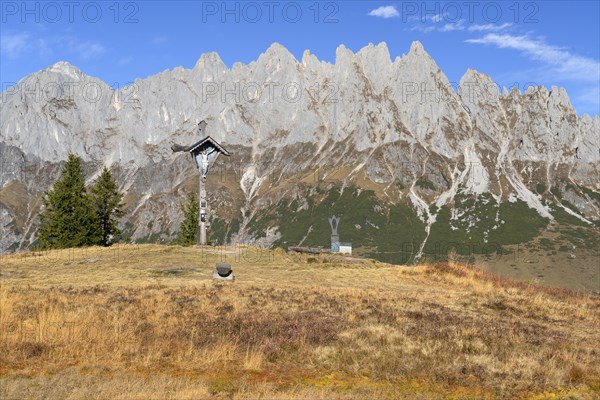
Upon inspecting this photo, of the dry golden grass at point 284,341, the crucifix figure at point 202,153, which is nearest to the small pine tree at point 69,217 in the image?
the crucifix figure at point 202,153

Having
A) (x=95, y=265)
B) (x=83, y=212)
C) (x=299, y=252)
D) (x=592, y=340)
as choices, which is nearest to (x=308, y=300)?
(x=592, y=340)

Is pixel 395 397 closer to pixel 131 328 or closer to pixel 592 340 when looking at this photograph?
pixel 131 328

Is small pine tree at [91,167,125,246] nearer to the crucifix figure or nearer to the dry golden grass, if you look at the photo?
the crucifix figure

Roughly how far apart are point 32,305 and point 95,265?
57.5 feet

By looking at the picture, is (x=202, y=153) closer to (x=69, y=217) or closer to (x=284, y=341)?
(x=69, y=217)

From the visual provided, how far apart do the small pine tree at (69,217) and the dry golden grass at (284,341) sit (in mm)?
41772

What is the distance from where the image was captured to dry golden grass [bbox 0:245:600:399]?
11617mm

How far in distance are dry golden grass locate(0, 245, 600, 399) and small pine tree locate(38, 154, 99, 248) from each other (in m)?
41.8

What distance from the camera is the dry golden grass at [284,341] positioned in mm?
11617

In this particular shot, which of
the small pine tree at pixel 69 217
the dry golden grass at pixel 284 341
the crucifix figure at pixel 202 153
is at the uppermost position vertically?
the crucifix figure at pixel 202 153

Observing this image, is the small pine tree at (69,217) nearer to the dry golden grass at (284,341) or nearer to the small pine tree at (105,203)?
the small pine tree at (105,203)

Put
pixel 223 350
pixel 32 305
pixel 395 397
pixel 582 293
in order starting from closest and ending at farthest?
pixel 395 397
pixel 223 350
pixel 32 305
pixel 582 293

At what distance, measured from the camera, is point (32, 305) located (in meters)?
20.0

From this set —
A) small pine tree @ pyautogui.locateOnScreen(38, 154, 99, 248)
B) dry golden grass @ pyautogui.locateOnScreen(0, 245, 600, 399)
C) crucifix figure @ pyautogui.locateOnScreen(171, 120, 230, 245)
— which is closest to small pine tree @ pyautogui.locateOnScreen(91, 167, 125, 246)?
small pine tree @ pyautogui.locateOnScreen(38, 154, 99, 248)
